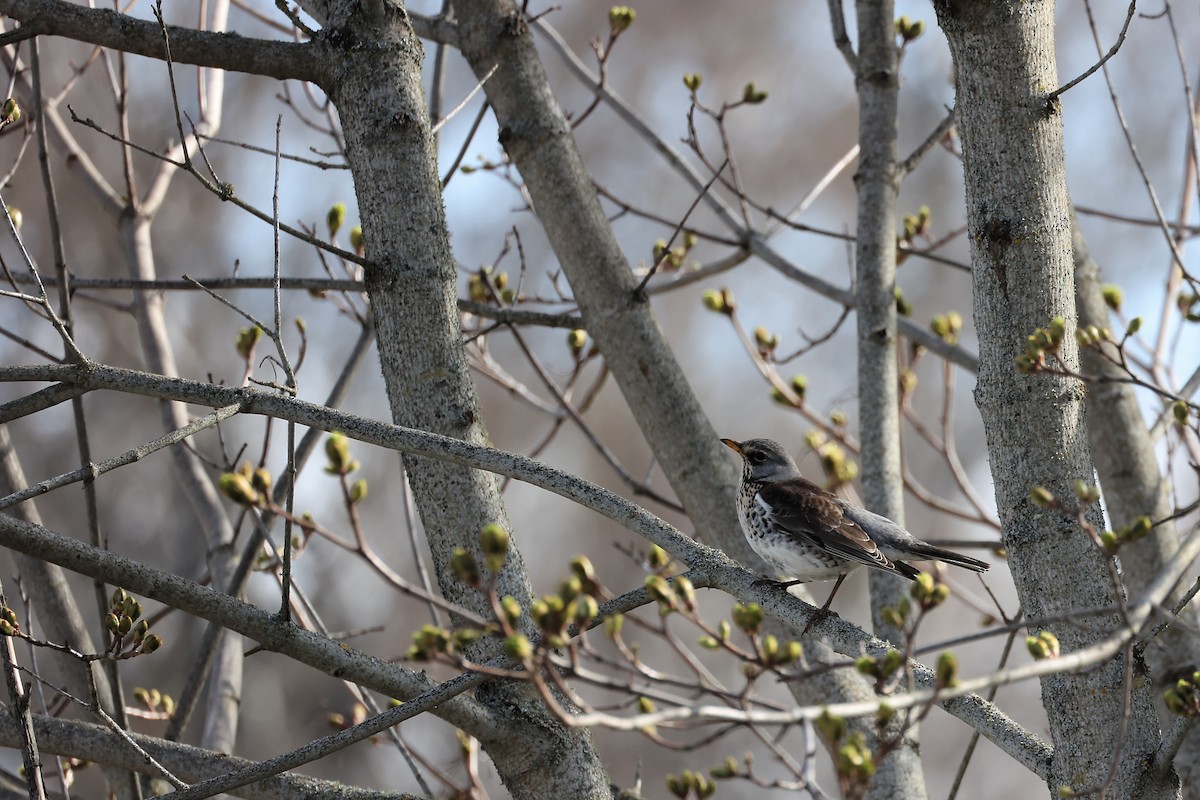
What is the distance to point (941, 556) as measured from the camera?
3732 mm

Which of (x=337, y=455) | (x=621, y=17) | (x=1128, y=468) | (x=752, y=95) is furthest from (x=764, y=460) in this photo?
(x=337, y=455)

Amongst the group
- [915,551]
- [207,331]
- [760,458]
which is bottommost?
[915,551]

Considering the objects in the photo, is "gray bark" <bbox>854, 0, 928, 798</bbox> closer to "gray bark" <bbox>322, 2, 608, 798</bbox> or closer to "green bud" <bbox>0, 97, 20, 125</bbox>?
"gray bark" <bbox>322, 2, 608, 798</bbox>

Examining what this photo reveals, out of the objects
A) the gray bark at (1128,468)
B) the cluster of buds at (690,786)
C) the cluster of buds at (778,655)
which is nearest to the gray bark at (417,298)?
the cluster of buds at (690,786)

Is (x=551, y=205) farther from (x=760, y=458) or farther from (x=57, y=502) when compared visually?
(x=57, y=502)

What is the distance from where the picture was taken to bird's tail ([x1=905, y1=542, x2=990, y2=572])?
3633 millimetres

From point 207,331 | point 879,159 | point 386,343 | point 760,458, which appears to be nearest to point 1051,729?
point 386,343

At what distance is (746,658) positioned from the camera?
5.62ft

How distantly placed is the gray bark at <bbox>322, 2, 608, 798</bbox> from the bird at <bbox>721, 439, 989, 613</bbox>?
1241 mm

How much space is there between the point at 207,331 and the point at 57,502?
2269mm

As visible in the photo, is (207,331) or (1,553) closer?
(1,553)

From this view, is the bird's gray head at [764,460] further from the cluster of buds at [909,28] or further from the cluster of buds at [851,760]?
the cluster of buds at [851,760]

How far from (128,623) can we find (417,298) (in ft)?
3.59

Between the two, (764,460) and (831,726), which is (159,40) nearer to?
(831,726)
